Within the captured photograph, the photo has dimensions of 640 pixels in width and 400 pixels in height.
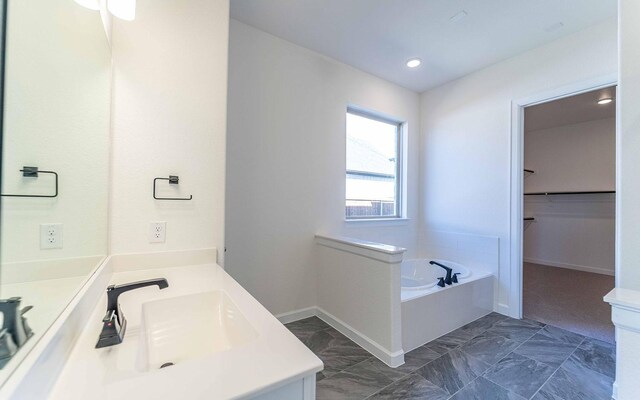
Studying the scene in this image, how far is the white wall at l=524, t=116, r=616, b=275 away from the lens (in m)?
4.25

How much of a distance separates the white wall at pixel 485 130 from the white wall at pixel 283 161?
113 centimetres

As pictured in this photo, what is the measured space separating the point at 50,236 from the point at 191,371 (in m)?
0.62

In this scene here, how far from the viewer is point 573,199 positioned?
15.2 feet

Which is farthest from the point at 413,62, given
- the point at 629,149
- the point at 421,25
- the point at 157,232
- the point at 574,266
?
the point at 574,266

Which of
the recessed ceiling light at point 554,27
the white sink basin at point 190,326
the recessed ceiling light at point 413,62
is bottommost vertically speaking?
the white sink basin at point 190,326

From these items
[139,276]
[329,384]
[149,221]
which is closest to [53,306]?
[139,276]

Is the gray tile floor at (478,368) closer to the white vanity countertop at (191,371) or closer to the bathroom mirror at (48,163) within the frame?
the white vanity countertop at (191,371)

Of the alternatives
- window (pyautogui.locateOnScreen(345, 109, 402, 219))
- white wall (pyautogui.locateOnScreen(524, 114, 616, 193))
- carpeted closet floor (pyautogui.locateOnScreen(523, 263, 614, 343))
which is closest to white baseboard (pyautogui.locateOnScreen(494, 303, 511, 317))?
carpeted closet floor (pyautogui.locateOnScreen(523, 263, 614, 343))

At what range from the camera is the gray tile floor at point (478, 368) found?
1566 mm

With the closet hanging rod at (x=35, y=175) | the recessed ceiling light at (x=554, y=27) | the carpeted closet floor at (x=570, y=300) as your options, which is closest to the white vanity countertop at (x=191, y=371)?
the closet hanging rod at (x=35, y=175)

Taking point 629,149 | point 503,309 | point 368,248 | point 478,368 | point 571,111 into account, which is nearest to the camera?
point 629,149

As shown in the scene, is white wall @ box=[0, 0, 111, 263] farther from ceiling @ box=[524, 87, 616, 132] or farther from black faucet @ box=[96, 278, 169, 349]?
ceiling @ box=[524, 87, 616, 132]

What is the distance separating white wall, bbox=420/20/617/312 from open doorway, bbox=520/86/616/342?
1202 mm

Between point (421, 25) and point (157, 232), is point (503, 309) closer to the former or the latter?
point (421, 25)
